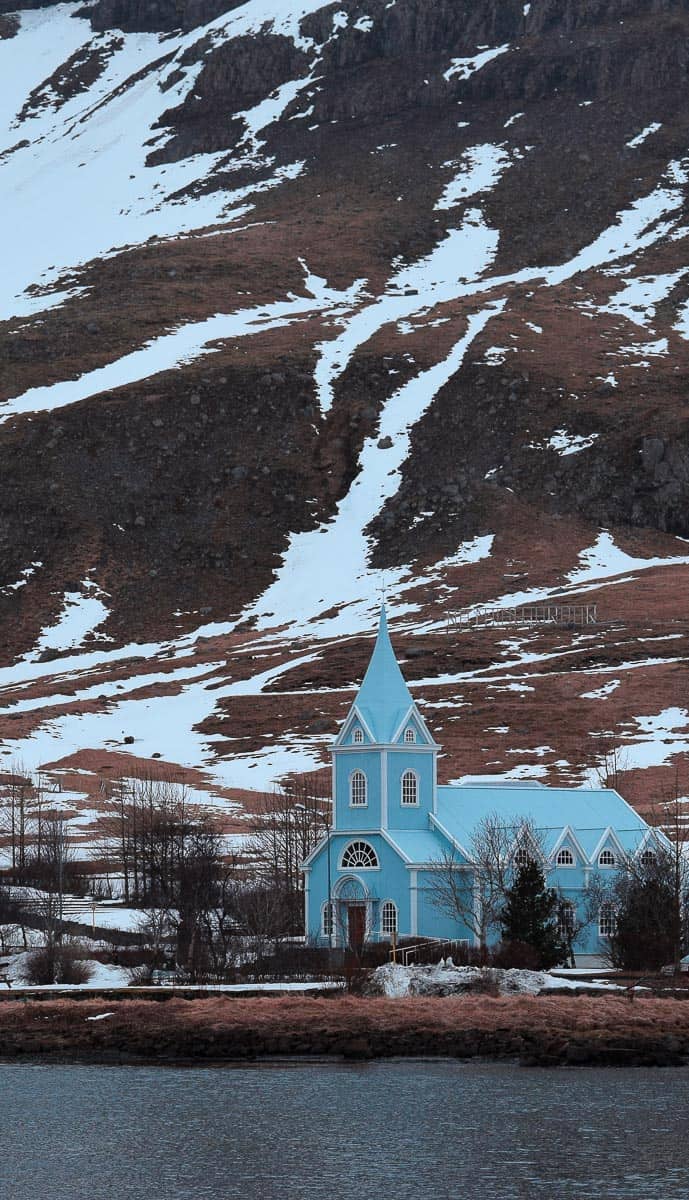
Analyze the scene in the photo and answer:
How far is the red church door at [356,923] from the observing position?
80.8 metres

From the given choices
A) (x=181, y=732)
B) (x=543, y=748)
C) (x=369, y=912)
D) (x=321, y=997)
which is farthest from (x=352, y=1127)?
(x=181, y=732)

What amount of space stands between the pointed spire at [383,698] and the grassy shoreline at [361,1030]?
1963cm

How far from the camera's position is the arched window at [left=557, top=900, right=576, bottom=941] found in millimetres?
78562

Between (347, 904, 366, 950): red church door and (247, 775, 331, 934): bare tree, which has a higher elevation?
(247, 775, 331, 934): bare tree

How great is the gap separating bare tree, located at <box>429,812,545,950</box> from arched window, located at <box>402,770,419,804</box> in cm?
327

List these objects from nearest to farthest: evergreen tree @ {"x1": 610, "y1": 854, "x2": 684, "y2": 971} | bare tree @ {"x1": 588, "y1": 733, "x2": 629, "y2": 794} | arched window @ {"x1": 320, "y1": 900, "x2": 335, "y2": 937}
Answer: evergreen tree @ {"x1": 610, "y1": 854, "x2": 684, "y2": 971} < arched window @ {"x1": 320, "y1": 900, "x2": 335, "y2": 937} < bare tree @ {"x1": 588, "y1": 733, "x2": 629, "y2": 794}

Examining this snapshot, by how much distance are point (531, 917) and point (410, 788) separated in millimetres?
12075

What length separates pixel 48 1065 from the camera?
62.0 meters

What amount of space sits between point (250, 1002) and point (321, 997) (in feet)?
9.56

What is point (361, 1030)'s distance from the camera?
6238 centimetres

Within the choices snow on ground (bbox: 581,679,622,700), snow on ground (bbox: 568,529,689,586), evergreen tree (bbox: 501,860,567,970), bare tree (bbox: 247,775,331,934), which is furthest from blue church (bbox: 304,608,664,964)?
snow on ground (bbox: 568,529,689,586)

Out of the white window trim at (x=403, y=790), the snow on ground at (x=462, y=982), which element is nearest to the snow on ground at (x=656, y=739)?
the white window trim at (x=403, y=790)

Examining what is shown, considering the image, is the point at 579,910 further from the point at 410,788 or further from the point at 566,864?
the point at 410,788

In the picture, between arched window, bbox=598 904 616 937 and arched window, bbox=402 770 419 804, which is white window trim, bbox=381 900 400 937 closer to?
arched window, bbox=402 770 419 804
